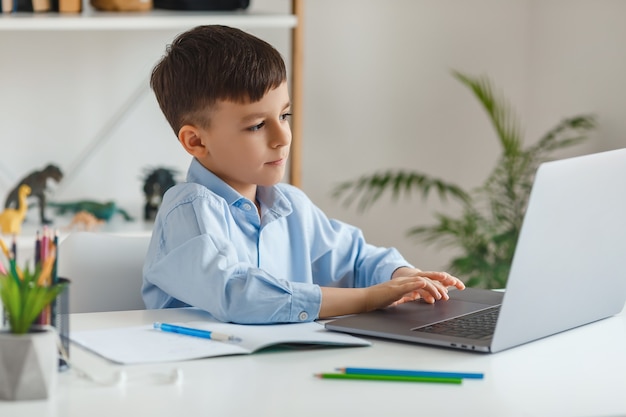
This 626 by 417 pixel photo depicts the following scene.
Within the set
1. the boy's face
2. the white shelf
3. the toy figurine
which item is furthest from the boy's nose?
the toy figurine

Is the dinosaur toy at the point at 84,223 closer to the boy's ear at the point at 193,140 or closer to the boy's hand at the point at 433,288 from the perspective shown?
the boy's ear at the point at 193,140

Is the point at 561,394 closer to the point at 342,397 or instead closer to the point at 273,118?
the point at 342,397

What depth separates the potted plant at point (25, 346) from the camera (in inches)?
36.2

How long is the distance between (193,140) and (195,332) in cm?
42

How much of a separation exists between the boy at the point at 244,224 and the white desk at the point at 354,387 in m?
0.17

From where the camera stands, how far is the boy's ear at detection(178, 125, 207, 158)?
152cm

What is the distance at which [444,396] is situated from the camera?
3.21ft

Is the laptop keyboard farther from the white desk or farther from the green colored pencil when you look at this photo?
the green colored pencil

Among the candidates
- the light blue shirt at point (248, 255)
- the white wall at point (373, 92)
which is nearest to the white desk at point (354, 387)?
the light blue shirt at point (248, 255)

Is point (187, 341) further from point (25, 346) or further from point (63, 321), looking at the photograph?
point (25, 346)

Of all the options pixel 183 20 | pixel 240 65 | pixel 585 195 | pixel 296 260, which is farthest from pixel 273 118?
pixel 183 20

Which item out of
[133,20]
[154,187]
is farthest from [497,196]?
[133,20]

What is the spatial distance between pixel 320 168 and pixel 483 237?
0.62 metres

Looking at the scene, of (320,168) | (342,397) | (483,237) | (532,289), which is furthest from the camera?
(320,168)
